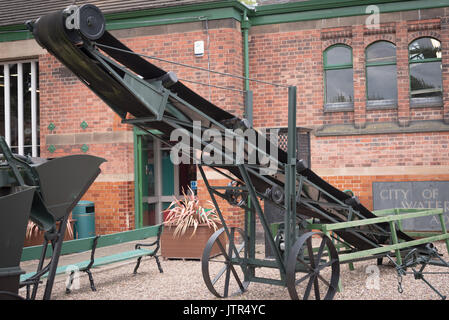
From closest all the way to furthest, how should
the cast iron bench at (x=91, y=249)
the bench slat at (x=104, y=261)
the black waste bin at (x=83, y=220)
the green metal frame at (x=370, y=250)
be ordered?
1. the green metal frame at (x=370, y=250)
2. the cast iron bench at (x=91, y=249)
3. the bench slat at (x=104, y=261)
4. the black waste bin at (x=83, y=220)

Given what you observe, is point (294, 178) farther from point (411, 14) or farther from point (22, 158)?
point (411, 14)

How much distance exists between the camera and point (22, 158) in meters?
5.56

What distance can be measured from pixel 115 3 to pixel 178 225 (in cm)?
608

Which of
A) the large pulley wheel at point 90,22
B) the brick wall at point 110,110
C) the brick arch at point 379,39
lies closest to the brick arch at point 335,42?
the brick arch at point 379,39

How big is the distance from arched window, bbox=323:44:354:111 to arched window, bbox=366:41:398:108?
1.32ft

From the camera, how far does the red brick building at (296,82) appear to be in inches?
460

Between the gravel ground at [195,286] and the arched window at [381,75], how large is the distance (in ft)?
13.9

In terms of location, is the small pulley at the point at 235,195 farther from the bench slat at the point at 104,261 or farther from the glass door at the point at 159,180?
the glass door at the point at 159,180

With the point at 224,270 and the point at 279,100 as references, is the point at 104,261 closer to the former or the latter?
the point at 224,270

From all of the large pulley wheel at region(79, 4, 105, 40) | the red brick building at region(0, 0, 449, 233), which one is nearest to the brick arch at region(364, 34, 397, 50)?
the red brick building at region(0, 0, 449, 233)

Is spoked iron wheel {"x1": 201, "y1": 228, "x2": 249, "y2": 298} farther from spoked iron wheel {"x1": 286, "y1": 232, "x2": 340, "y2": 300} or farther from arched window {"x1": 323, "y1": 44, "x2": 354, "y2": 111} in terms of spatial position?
arched window {"x1": 323, "y1": 44, "x2": 354, "y2": 111}

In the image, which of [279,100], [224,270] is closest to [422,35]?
[279,100]

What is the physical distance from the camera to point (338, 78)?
40.2 feet

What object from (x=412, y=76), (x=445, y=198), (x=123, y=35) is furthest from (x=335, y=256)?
(x=123, y=35)
